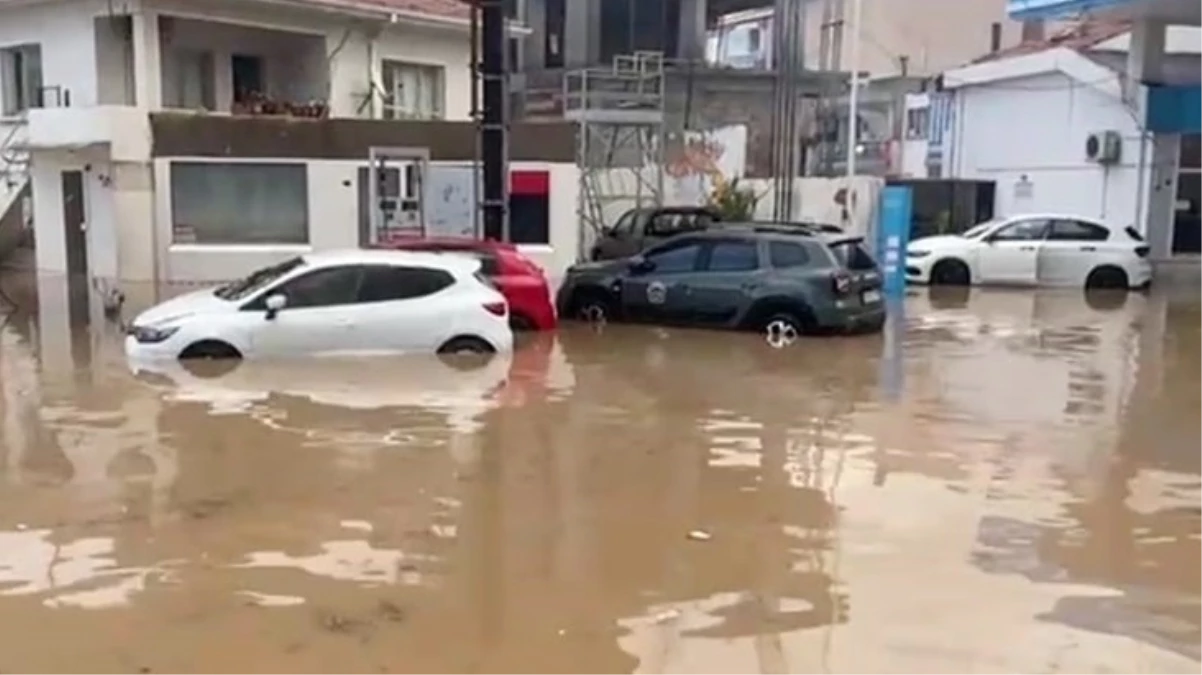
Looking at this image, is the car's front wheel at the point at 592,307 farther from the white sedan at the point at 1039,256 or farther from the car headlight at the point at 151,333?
the white sedan at the point at 1039,256

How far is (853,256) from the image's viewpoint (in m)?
18.1

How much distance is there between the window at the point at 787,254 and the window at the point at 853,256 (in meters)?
0.40

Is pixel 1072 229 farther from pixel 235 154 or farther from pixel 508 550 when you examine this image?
pixel 508 550

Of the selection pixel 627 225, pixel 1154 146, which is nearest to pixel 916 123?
pixel 1154 146

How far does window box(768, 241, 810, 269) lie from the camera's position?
17.7 metres

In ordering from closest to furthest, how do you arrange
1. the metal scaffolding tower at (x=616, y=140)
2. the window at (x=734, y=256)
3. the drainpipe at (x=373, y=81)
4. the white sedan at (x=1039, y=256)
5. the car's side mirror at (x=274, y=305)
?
the car's side mirror at (x=274, y=305), the window at (x=734, y=256), the white sedan at (x=1039, y=256), the metal scaffolding tower at (x=616, y=140), the drainpipe at (x=373, y=81)

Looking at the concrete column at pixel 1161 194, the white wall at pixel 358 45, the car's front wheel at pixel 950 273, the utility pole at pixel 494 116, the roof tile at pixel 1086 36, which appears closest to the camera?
the utility pole at pixel 494 116

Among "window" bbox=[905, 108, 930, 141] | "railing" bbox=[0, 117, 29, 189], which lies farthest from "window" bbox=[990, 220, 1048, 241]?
"railing" bbox=[0, 117, 29, 189]

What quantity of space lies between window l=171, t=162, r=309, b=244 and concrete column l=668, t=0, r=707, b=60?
12.9 m

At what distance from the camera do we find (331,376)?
13719 mm

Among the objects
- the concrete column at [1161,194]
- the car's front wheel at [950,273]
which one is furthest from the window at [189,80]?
the concrete column at [1161,194]

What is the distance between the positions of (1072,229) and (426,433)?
709 inches

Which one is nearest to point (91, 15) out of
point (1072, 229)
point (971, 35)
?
point (1072, 229)

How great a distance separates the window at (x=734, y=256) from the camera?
18.0 m
